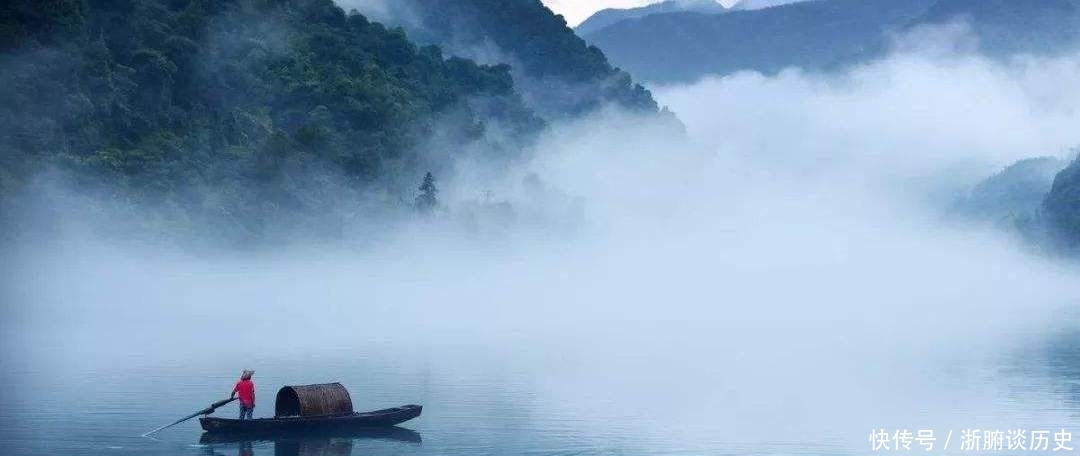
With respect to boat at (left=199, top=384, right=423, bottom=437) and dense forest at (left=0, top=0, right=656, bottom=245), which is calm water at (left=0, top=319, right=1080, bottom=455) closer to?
boat at (left=199, top=384, right=423, bottom=437)

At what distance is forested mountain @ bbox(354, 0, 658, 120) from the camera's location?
7436 inches

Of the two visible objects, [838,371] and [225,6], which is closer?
[838,371]

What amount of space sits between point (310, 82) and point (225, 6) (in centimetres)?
990

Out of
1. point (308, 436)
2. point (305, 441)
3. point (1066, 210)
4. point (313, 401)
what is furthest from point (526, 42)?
point (305, 441)

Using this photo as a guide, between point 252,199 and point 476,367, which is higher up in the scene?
point 252,199

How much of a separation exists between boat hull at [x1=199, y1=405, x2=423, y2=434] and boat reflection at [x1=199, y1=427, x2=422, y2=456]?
18 cm

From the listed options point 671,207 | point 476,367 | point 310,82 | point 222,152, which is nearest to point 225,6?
point 310,82

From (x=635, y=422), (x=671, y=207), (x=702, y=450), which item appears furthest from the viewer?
(x=671, y=207)

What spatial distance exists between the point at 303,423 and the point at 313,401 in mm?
669

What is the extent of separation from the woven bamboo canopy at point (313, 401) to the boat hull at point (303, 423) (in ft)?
1.00

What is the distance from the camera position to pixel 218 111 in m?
105

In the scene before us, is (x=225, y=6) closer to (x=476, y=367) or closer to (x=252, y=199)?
(x=252, y=199)

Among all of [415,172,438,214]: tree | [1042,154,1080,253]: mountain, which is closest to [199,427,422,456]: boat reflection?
[415,172,438,214]: tree

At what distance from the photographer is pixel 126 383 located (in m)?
49.4
